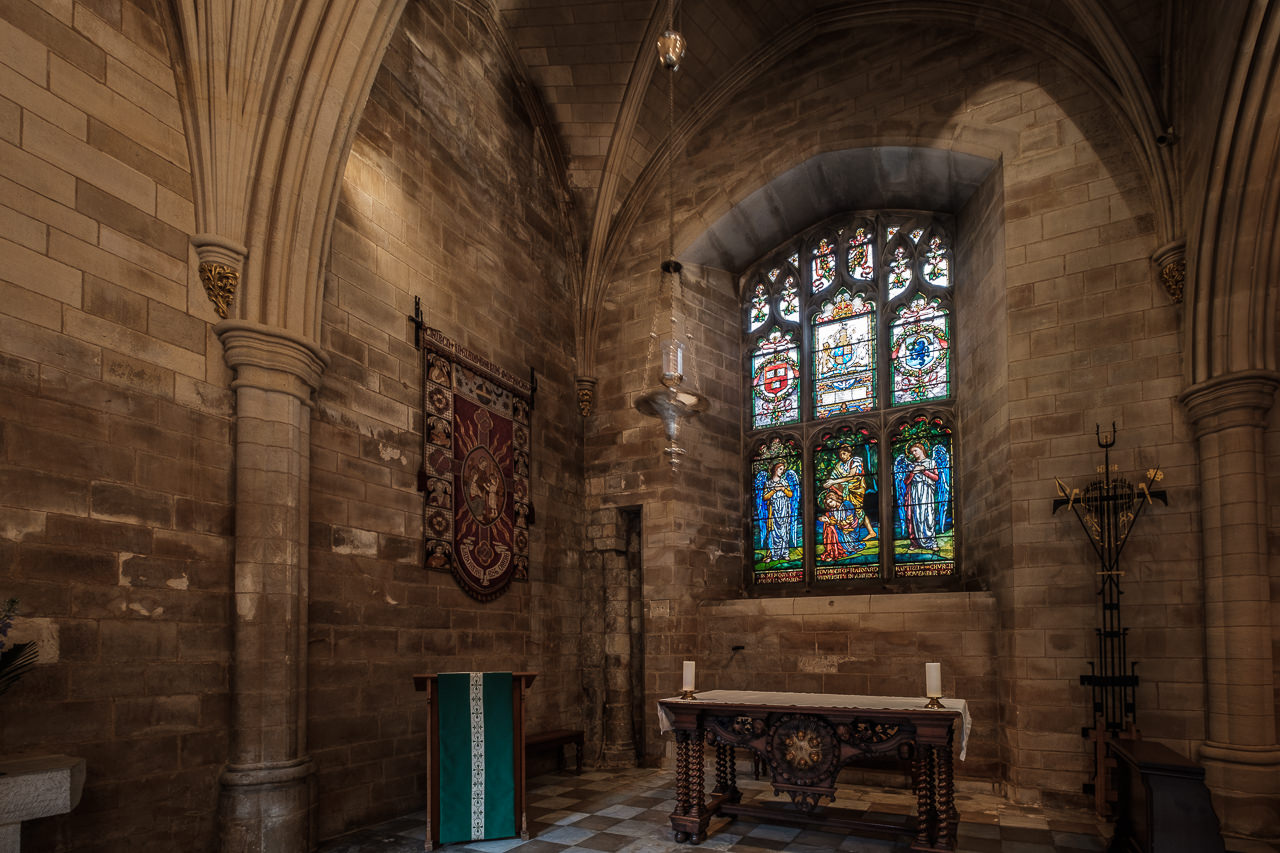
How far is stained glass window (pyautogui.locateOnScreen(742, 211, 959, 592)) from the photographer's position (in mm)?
8852

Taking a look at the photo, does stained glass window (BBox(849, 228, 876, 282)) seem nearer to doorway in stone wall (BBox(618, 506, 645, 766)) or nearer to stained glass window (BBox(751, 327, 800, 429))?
stained glass window (BBox(751, 327, 800, 429))

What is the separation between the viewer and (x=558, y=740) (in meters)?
8.01

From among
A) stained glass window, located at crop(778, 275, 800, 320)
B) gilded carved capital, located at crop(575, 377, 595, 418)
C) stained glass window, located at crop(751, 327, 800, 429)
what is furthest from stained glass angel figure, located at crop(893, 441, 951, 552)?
gilded carved capital, located at crop(575, 377, 595, 418)

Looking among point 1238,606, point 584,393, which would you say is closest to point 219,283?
point 584,393

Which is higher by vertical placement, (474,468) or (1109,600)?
(474,468)

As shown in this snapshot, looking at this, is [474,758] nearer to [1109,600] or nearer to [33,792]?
[33,792]

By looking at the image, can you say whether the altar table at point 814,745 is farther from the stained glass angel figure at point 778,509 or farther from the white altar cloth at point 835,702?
the stained glass angel figure at point 778,509

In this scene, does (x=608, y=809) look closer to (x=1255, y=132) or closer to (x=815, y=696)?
(x=815, y=696)

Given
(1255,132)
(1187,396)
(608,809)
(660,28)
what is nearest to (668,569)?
(608,809)

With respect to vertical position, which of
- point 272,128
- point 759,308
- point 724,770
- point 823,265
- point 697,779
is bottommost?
point 724,770

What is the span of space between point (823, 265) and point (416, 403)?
5.01m

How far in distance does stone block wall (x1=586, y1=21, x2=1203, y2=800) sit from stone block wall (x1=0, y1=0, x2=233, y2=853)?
4.76m

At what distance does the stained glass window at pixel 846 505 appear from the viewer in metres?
9.05

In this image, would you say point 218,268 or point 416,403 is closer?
point 218,268
